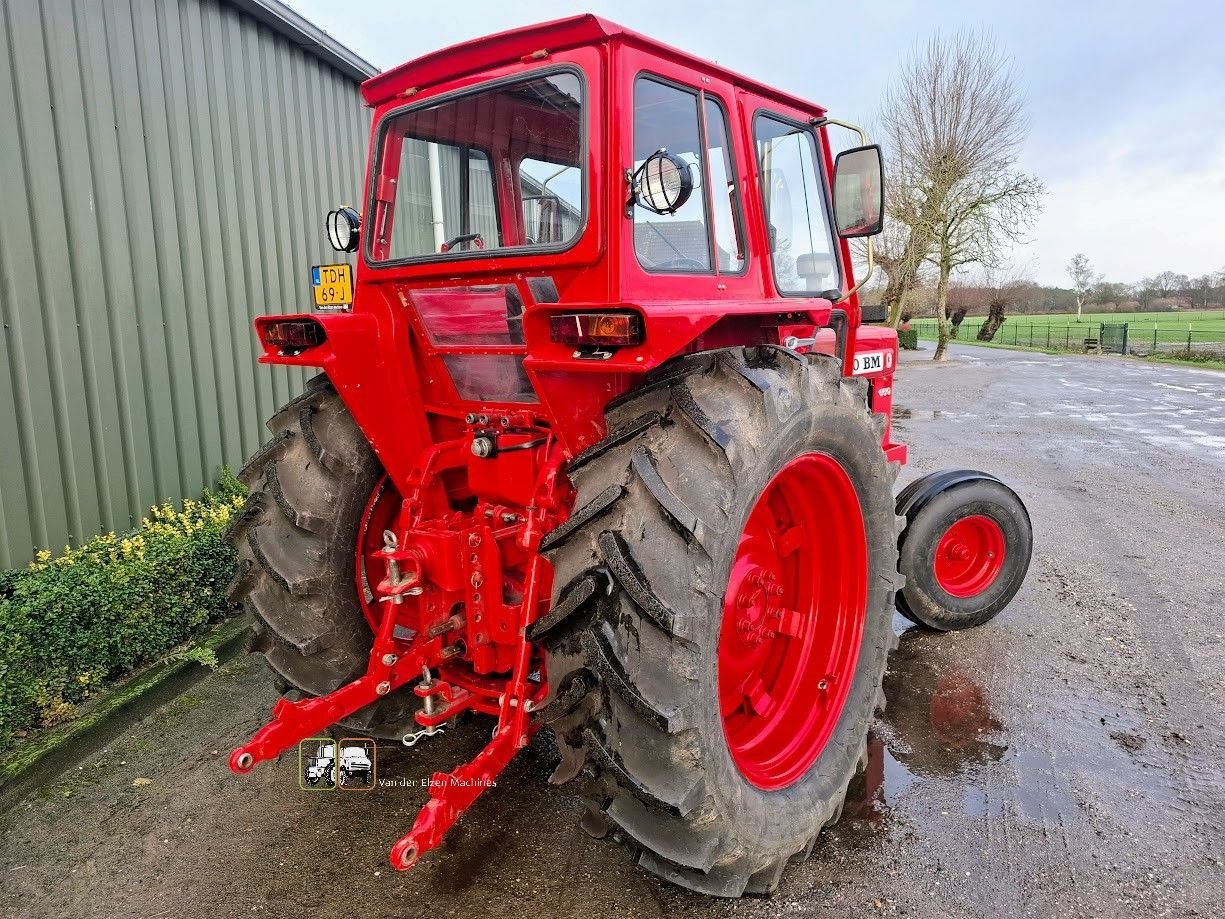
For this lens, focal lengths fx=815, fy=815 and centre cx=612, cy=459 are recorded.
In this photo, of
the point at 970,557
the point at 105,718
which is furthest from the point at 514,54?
the point at 970,557

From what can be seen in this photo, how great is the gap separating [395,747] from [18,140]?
3.61m

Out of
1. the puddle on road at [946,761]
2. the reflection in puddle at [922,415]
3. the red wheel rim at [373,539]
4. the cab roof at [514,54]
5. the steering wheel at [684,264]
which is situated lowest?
the puddle on road at [946,761]

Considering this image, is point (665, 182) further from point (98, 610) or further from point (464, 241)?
point (98, 610)

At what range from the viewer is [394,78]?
9.05ft

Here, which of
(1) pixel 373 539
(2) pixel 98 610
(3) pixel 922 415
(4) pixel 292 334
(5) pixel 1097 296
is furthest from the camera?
(5) pixel 1097 296

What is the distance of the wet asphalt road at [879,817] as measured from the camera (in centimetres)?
242

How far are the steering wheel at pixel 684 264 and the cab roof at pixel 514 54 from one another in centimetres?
60

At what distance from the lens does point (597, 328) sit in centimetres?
205

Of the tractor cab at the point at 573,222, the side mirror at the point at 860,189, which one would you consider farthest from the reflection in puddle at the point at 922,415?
the tractor cab at the point at 573,222

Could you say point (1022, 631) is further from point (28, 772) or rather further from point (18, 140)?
point (18, 140)

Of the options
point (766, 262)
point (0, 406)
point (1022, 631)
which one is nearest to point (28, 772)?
point (0, 406)

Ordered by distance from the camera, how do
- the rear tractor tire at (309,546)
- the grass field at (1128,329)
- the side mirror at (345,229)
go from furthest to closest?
the grass field at (1128,329)
the side mirror at (345,229)
the rear tractor tire at (309,546)

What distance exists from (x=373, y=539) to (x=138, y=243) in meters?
3.10

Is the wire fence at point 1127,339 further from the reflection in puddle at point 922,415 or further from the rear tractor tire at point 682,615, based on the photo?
the rear tractor tire at point 682,615
